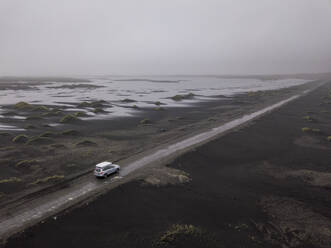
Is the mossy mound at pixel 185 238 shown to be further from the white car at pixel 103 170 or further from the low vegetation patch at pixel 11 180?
the low vegetation patch at pixel 11 180

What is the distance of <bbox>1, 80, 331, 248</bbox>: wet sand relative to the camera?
18016mm

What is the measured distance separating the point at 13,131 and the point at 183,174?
4318 cm

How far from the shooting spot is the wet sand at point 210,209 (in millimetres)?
18016

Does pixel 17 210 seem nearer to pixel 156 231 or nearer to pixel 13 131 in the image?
pixel 156 231

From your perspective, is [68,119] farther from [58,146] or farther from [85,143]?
[58,146]

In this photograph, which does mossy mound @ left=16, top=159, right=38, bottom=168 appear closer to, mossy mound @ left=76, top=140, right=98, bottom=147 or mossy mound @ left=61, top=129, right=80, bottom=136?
mossy mound @ left=76, top=140, right=98, bottom=147

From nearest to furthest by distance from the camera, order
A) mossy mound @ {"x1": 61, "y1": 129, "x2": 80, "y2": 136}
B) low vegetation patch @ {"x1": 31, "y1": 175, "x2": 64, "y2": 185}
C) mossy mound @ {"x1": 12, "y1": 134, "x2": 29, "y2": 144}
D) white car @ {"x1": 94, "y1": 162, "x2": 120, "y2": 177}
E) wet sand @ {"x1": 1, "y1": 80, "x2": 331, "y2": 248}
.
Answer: wet sand @ {"x1": 1, "y1": 80, "x2": 331, "y2": 248} < low vegetation patch @ {"x1": 31, "y1": 175, "x2": 64, "y2": 185} < white car @ {"x1": 94, "y1": 162, "x2": 120, "y2": 177} < mossy mound @ {"x1": 12, "y1": 134, "x2": 29, "y2": 144} < mossy mound @ {"x1": 61, "y1": 129, "x2": 80, "y2": 136}

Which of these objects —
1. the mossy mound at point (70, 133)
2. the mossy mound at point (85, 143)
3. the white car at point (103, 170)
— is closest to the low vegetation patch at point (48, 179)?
the white car at point (103, 170)

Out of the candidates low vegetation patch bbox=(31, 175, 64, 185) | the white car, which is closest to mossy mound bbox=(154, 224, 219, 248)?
the white car

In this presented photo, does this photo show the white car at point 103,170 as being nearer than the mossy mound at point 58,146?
Yes

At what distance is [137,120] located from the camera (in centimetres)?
6769

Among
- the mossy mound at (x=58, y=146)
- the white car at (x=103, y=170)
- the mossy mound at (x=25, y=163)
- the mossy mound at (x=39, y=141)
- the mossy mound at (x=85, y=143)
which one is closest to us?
the white car at (x=103, y=170)

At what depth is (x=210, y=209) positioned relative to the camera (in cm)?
2231

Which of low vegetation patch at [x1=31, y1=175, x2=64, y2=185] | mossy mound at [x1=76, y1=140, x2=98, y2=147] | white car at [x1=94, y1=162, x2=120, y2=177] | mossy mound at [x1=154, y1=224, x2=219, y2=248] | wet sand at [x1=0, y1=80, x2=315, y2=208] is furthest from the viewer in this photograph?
mossy mound at [x1=76, y1=140, x2=98, y2=147]
